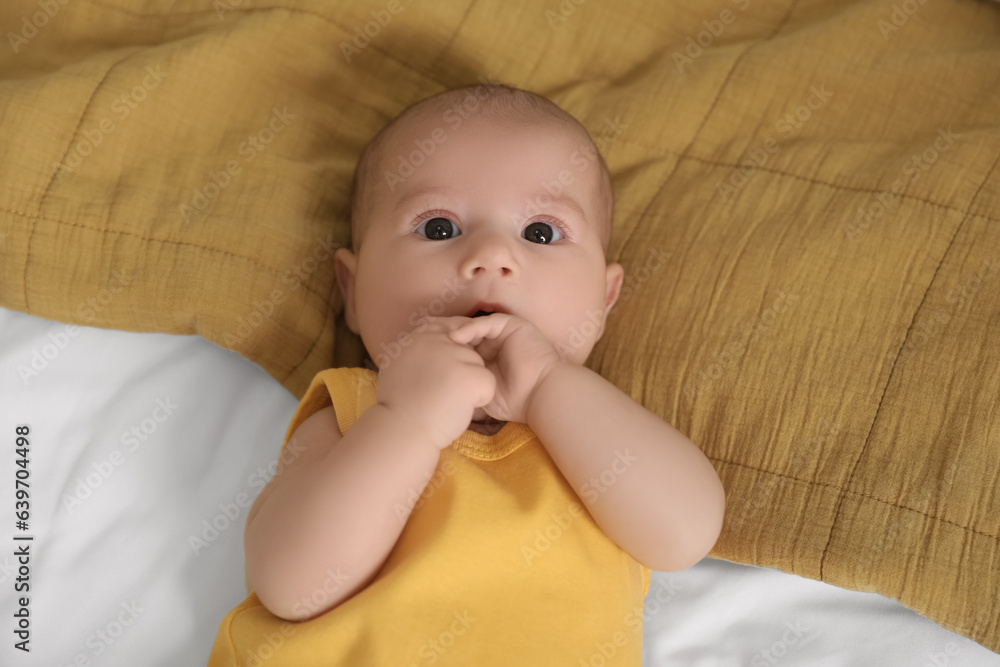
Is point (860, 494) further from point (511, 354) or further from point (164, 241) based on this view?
point (164, 241)

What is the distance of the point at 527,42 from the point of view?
6.16 ft

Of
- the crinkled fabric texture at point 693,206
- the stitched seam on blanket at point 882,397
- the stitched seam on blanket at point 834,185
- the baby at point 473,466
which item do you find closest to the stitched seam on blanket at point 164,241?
the crinkled fabric texture at point 693,206

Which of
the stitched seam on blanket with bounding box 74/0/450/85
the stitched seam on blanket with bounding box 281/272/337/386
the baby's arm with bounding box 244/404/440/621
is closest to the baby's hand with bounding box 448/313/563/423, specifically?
the baby's arm with bounding box 244/404/440/621

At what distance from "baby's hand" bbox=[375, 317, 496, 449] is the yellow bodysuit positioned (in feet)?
0.37

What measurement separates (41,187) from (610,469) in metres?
1.21

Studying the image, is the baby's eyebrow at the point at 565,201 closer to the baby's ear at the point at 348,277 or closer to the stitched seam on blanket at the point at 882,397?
the baby's ear at the point at 348,277

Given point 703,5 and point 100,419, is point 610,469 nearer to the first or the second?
point 100,419

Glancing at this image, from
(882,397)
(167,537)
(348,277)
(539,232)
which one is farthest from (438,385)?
(882,397)

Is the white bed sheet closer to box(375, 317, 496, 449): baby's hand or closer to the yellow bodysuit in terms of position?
the yellow bodysuit

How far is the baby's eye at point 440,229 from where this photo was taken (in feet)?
4.64

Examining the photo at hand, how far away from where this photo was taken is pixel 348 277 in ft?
5.36

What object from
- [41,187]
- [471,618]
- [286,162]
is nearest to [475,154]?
[286,162]

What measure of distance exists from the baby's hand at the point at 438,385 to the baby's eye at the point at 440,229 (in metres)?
0.19

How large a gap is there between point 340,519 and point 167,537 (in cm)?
51
